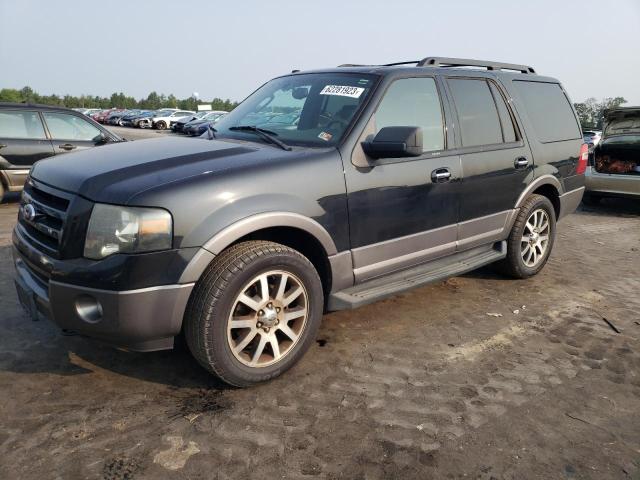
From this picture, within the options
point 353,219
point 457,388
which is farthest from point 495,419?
point 353,219

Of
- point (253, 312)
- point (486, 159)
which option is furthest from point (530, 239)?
point (253, 312)

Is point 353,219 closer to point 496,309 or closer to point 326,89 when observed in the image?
point 326,89

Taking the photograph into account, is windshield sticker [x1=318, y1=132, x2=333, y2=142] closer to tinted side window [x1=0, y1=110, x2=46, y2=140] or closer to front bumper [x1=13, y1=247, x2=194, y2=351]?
front bumper [x1=13, y1=247, x2=194, y2=351]

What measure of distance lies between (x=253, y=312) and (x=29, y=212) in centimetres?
147

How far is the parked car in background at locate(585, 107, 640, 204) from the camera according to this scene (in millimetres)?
8477

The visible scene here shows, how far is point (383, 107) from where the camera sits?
11.5 feet

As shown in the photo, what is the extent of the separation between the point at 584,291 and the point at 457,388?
2452 mm

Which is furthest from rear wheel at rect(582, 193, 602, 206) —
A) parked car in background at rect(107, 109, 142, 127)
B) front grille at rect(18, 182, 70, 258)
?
parked car in background at rect(107, 109, 142, 127)

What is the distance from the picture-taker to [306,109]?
371cm

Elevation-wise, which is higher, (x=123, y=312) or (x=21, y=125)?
(x=21, y=125)

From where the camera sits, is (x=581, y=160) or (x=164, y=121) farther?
(x=164, y=121)

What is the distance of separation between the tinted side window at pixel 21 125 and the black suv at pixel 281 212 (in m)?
5.08

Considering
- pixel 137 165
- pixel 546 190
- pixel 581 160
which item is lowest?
pixel 546 190

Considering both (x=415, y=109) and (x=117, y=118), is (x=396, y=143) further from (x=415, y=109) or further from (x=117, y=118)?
(x=117, y=118)
